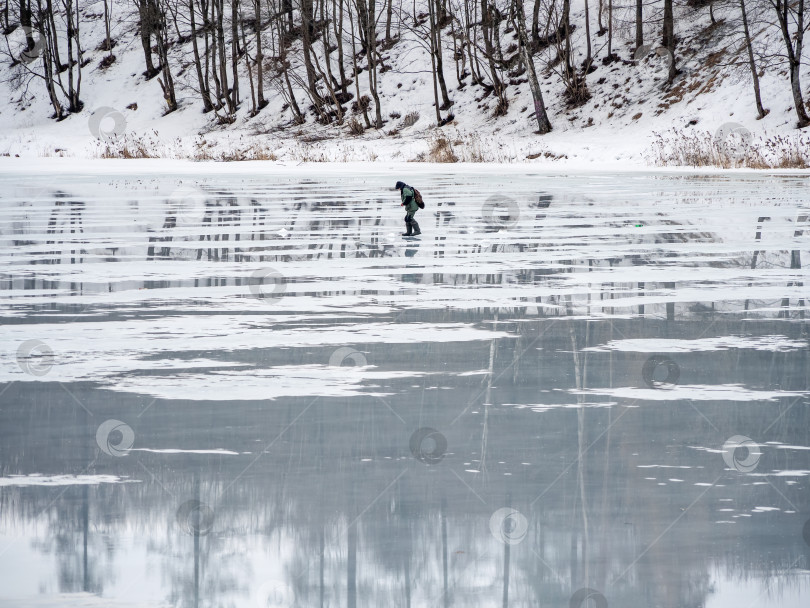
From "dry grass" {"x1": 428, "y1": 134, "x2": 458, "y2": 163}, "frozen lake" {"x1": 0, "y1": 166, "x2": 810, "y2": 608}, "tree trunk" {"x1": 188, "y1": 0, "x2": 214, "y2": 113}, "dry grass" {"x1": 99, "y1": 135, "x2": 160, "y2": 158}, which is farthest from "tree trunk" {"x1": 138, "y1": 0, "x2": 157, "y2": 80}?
"frozen lake" {"x1": 0, "y1": 166, "x2": 810, "y2": 608}

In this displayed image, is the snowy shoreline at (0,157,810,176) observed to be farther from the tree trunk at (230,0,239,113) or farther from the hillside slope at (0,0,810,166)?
the tree trunk at (230,0,239,113)

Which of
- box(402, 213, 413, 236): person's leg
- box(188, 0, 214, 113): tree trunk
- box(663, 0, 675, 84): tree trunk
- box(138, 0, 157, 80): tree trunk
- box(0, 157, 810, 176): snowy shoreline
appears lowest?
box(402, 213, 413, 236): person's leg

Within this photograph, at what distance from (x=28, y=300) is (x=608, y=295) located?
5269 mm

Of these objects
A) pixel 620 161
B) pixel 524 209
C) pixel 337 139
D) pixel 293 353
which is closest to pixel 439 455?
pixel 293 353

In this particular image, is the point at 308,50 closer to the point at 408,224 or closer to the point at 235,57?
the point at 235,57

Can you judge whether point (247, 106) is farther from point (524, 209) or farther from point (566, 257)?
point (566, 257)

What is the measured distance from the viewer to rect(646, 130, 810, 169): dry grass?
33.0 m

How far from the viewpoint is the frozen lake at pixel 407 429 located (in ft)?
13.8

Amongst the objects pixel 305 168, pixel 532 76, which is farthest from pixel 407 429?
pixel 532 76

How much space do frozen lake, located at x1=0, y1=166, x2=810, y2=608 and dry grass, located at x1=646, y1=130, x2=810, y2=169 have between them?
797 inches

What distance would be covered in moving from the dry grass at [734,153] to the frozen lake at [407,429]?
2025cm

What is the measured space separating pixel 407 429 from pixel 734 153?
3236 centimetres

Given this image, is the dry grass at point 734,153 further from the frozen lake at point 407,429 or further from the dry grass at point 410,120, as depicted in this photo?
the frozen lake at point 407,429

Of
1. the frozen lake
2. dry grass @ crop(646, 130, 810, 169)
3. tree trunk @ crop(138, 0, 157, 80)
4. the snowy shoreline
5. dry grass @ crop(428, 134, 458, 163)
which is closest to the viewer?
the frozen lake
